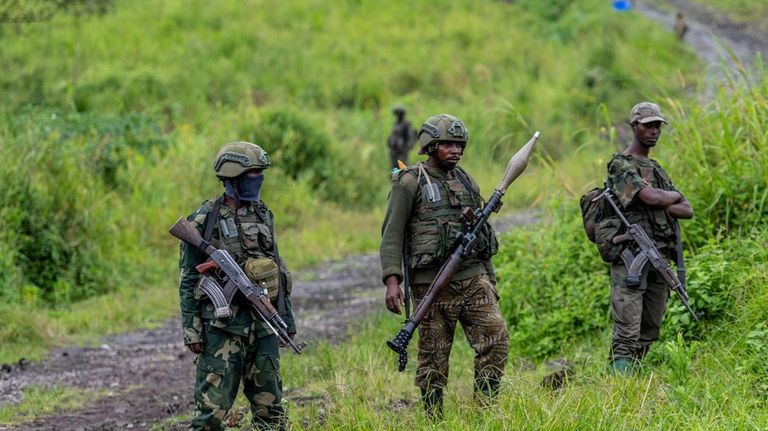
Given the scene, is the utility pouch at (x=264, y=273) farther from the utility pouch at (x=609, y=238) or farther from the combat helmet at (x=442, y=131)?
the utility pouch at (x=609, y=238)

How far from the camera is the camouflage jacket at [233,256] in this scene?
4965mm

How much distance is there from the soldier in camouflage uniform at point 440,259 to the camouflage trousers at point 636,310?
88cm

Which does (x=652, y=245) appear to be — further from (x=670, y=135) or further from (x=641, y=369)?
(x=670, y=135)

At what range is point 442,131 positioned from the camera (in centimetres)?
518

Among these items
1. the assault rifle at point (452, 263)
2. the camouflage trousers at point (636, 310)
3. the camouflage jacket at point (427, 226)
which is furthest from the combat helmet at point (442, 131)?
the camouflage trousers at point (636, 310)

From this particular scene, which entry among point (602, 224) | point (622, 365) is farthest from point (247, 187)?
point (622, 365)

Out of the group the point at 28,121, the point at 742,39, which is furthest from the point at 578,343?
the point at 742,39

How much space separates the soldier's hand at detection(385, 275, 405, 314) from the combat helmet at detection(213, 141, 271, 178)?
843 mm

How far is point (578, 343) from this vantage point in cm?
736

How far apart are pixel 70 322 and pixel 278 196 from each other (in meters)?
5.92

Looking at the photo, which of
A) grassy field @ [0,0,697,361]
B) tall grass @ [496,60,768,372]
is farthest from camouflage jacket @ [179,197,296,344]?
grassy field @ [0,0,697,361]

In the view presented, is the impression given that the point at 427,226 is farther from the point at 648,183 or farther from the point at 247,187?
the point at 648,183

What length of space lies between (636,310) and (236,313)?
224 centimetres

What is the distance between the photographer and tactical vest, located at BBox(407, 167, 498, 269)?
204 inches
